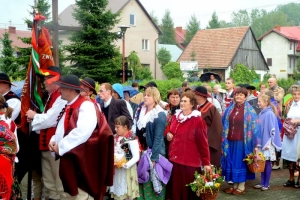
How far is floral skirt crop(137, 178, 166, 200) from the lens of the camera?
265 inches

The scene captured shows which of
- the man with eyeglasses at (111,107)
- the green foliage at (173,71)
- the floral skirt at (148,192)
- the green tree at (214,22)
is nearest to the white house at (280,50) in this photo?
the green tree at (214,22)

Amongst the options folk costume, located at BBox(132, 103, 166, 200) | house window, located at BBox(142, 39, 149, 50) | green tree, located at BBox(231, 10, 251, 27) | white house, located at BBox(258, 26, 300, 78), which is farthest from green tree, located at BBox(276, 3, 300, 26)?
folk costume, located at BBox(132, 103, 166, 200)

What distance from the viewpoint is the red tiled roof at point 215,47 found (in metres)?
48.1

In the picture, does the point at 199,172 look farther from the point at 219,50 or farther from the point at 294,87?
the point at 219,50

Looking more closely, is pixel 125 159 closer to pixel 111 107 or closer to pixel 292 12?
pixel 111 107

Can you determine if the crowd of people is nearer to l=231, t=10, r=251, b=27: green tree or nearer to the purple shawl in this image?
the purple shawl

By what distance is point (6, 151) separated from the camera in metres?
5.27

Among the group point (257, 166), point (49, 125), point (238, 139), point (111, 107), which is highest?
point (111, 107)

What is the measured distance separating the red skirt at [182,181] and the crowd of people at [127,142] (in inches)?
0.5

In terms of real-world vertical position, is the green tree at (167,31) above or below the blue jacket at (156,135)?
above

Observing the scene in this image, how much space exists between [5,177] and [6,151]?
296 millimetres

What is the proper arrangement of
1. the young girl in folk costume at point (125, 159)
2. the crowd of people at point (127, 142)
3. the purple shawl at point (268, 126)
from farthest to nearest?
the purple shawl at point (268, 126) → the young girl in folk costume at point (125, 159) → the crowd of people at point (127, 142)

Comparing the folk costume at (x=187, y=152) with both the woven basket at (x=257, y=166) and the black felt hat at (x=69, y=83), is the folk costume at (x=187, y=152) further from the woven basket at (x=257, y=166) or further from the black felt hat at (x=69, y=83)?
the black felt hat at (x=69, y=83)

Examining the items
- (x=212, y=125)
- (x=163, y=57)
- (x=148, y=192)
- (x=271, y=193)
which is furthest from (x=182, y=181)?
(x=163, y=57)
